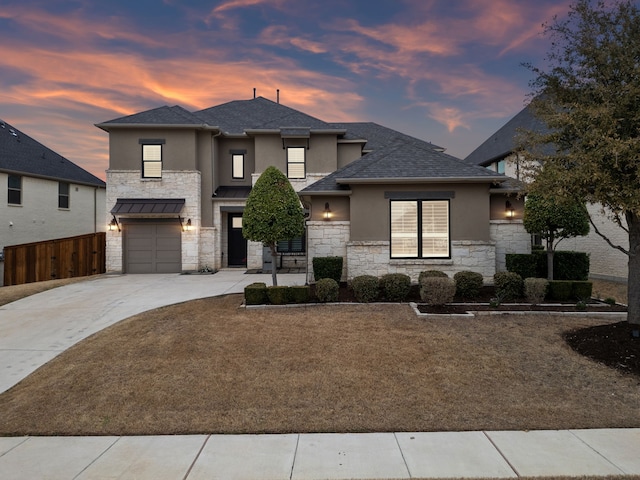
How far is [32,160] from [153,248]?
1076 cm

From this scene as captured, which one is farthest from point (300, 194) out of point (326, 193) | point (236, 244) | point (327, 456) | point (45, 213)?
point (45, 213)

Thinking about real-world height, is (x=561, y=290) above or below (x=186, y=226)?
below

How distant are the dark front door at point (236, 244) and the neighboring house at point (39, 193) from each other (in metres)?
11.6

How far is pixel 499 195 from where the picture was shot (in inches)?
516

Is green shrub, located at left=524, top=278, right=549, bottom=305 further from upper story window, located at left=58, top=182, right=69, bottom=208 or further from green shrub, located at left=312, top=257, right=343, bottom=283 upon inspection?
upper story window, located at left=58, top=182, right=69, bottom=208

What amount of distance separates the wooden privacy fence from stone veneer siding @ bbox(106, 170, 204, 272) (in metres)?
2.22

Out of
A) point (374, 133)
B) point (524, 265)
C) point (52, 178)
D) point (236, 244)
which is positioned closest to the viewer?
point (524, 265)

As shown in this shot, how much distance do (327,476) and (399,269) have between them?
9544 millimetres

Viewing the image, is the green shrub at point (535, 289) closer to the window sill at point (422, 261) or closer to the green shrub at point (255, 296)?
the window sill at point (422, 261)

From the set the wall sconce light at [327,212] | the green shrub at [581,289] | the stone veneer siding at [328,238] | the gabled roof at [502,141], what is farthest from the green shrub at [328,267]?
the gabled roof at [502,141]

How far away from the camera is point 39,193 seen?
20.6m

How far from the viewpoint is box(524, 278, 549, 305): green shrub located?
31.8 ft

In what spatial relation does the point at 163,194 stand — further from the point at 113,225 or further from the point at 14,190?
the point at 14,190

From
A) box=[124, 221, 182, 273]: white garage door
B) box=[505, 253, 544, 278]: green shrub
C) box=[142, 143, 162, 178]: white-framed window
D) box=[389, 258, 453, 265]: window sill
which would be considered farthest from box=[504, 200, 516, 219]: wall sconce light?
box=[142, 143, 162, 178]: white-framed window
